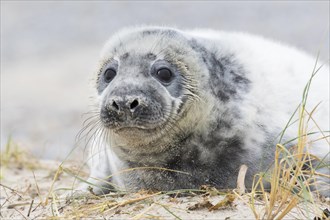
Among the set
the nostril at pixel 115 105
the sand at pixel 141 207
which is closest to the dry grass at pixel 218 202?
the sand at pixel 141 207

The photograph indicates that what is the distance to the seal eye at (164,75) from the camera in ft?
19.0

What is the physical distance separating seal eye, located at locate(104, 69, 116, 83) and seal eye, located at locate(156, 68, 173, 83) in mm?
343

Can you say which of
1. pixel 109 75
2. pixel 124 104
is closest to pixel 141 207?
pixel 124 104

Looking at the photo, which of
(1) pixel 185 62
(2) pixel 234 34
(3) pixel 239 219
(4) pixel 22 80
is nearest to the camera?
(3) pixel 239 219

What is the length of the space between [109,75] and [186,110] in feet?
2.07

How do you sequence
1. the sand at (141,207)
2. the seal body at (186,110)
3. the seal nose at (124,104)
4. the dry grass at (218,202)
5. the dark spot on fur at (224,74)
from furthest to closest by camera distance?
1. the dark spot on fur at (224,74)
2. the seal body at (186,110)
3. the seal nose at (124,104)
4. the sand at (141,207)
5. the dry grass at (218,202)

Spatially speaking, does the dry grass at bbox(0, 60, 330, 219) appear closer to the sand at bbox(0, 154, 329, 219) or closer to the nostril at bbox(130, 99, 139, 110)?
the sand at bbox(0, 154, 329, 219)

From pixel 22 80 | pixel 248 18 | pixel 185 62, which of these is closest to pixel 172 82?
pixel 185 62

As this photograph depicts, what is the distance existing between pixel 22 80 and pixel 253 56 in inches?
386

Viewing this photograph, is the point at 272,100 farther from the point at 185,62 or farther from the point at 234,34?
the point at 234,34

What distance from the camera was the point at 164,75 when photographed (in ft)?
19.1

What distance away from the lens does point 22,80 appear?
15.6 meters

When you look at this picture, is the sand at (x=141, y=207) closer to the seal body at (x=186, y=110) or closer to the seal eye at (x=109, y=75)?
the seal body at (x=186, y=110)

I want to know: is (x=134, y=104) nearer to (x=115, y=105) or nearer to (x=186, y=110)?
(x=115, y=105)
